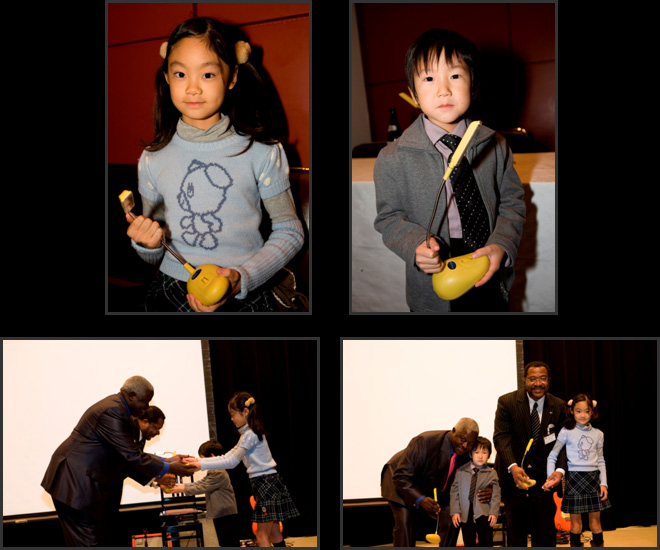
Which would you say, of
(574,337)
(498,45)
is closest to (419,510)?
(574,337)

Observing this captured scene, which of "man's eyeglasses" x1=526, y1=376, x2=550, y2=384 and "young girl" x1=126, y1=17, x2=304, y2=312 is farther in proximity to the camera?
"man's eyeglasses" x1=526, y1=376, x2=550, y2=384

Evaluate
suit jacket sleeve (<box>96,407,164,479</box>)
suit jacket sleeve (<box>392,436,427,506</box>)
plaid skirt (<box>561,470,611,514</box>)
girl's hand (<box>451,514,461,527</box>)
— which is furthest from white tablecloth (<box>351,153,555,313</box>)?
suit jacket sleeve (<box>96,407,164,479</box>)

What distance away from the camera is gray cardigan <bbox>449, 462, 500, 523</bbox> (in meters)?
2.43

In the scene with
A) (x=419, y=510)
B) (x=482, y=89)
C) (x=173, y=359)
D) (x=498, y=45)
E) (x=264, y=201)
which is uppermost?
(x=498, y=45)

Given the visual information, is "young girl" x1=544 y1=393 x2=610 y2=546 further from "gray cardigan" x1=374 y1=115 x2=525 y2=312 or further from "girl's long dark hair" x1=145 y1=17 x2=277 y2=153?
"girl's long dark hair" x1=145 y1=17 x2=277 y2=153

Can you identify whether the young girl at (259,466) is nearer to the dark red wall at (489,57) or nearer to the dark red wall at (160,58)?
the dark red wall at (160,58)

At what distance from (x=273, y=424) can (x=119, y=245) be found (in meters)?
0.65

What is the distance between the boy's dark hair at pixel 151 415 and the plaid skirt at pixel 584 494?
117cm

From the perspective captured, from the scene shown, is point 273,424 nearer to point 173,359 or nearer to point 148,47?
point 173,359

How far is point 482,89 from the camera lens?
7.91ft

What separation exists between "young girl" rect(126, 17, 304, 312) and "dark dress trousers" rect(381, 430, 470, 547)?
639 mm

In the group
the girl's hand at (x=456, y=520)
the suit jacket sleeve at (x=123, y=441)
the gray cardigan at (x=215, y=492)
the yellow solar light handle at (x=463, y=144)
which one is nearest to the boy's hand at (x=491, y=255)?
the yellow solar light handle at (x=463, y=144)

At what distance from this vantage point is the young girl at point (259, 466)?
7.91ft

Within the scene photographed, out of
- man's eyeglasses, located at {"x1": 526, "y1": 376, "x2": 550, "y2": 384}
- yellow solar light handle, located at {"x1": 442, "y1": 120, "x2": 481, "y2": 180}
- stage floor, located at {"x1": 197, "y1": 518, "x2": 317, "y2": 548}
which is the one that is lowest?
stage floor, located at {"x1": 197, "y1": 518, "x2": 317, "y2": 548}
